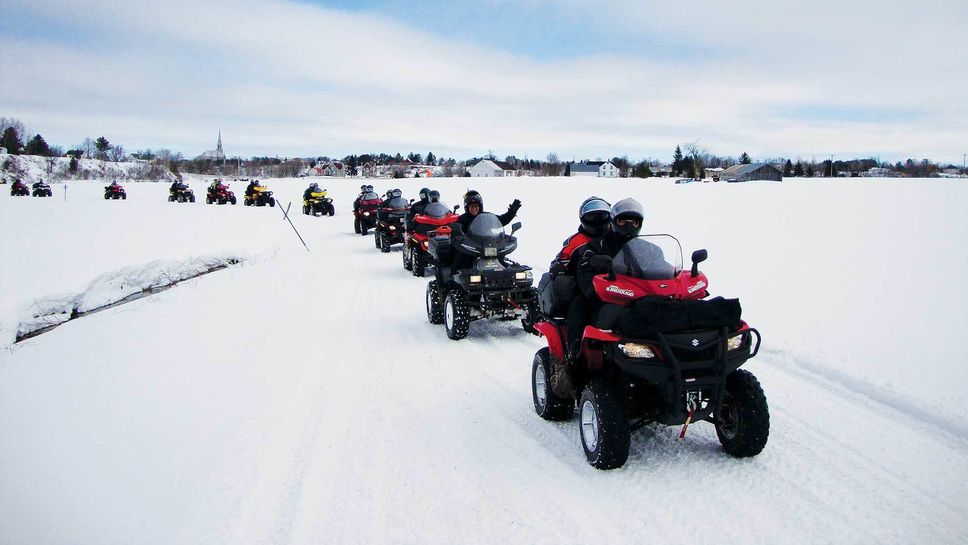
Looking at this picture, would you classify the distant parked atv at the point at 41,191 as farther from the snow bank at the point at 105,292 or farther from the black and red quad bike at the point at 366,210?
the snow bank at the point at 105,292

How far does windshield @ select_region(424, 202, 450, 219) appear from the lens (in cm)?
1376

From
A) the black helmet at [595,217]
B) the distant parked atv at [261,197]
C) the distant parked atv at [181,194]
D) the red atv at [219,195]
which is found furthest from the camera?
the distant parked atv at [181,194]

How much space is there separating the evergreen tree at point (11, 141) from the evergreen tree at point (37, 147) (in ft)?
28.1

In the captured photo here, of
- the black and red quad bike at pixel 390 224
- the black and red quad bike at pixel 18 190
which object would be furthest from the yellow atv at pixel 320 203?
the black and red quad bike at pixel 18 190

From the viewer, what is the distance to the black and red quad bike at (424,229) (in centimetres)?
1327

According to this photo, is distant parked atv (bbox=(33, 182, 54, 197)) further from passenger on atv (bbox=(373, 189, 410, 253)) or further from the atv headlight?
the atv headlight

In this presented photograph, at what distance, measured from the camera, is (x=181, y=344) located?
8.03 metres

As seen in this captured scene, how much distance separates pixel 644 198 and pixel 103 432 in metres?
27.9

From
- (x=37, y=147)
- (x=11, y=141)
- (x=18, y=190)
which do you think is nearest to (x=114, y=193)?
(x=18, y=190)

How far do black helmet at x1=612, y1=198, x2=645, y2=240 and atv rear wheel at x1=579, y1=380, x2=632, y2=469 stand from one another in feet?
5.27

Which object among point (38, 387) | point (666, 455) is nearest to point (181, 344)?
point (38, 387)

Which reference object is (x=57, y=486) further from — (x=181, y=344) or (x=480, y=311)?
(x=480, y=311)

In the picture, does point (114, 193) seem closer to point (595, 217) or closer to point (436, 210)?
point (436, 210)

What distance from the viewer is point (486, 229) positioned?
8.78 metres
